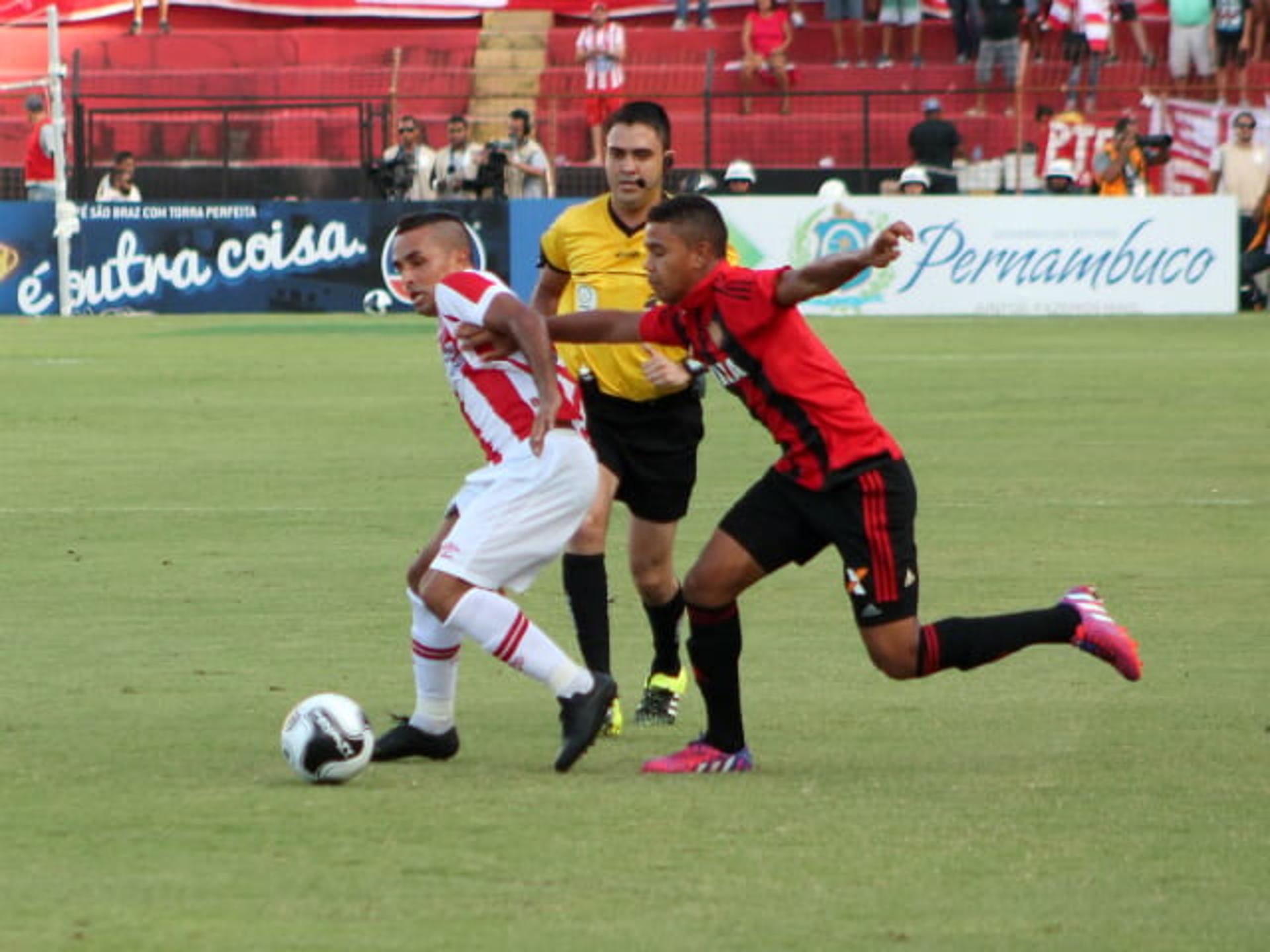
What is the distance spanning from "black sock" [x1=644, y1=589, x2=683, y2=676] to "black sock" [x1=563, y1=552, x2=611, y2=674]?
0.22 m

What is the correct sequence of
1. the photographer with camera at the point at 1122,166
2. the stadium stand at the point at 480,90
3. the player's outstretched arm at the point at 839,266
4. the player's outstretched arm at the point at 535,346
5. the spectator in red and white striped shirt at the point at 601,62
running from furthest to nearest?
the spectator in red and white striped shirt at the point at 601,62 < the stadium stand at the point at 480,90 < the photographer with camera at the point at 1122,166 < the player's outstretched arm at the point at 535,346 < the player's outstretched arm at the point at 839,266

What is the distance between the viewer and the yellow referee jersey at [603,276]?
8.60 m

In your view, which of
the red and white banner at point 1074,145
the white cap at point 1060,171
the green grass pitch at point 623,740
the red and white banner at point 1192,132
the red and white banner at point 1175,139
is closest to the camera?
the green grass pitch at point 623,740

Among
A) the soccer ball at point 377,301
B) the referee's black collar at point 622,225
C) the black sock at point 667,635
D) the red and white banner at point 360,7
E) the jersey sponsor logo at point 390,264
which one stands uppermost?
the red and white banner at point 360,7

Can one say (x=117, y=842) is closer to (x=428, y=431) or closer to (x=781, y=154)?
(x=428, y=431)

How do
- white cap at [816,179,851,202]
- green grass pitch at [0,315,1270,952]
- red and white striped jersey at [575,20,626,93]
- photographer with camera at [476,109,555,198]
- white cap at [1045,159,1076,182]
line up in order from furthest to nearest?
red and white striped jersey at [575,20,626,93]
photographer with camera at [476,109,555,198]
white cap at [1045,159,1076,182]
white cap at [816,179,851,202]
green grass pitch at [0,315,1270,952]

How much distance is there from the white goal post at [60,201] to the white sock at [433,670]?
77.4ft

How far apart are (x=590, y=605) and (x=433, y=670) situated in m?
0.96

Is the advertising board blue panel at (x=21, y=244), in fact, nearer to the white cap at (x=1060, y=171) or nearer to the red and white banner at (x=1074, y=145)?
the white cap at (x=1060, y=171)

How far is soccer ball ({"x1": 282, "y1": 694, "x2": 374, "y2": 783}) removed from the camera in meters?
6.95

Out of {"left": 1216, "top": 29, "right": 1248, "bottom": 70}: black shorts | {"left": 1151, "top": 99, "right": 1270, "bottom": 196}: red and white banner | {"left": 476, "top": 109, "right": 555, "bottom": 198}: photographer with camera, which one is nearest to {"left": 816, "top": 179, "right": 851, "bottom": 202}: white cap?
{"left": 476, "top": 109, "right": 555, "bottom": 198}: photographer with camera

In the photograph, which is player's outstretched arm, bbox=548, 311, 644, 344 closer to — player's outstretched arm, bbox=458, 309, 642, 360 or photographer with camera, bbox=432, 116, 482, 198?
player's outstretched arm, bbox=458, 309, 642, 360

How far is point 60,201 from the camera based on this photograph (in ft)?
98.6

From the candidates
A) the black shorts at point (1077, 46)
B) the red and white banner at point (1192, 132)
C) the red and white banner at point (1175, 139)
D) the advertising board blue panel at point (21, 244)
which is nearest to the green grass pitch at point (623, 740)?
the advertising board blue panel at point (21, 244)
